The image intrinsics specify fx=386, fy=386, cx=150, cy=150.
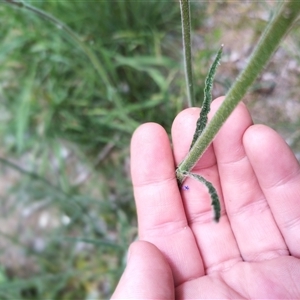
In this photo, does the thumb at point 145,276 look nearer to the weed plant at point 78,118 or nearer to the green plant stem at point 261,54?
the green plant stem at point 261,54

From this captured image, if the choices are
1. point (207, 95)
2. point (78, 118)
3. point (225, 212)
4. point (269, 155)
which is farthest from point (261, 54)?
point (78, 118)

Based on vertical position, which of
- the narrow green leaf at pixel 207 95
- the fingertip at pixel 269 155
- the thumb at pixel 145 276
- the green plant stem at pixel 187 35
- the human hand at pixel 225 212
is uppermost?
the green plant stem at pixel 187 35

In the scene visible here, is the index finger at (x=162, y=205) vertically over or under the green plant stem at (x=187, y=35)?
under

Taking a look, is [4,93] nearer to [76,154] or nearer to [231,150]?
[76,154]

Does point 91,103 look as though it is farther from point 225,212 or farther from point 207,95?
point 207,95

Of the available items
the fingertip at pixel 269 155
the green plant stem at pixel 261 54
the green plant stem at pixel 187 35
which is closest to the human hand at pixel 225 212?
the fingertip at pixel 269 155

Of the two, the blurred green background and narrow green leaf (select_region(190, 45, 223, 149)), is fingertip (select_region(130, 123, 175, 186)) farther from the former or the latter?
the blurred green background
